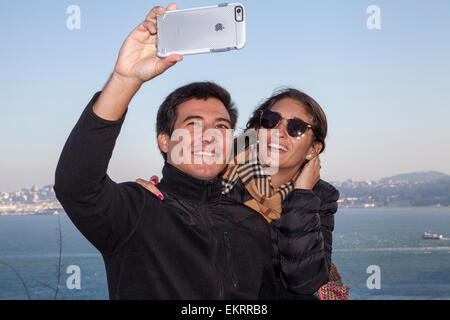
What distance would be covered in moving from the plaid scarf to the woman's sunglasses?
0.29m

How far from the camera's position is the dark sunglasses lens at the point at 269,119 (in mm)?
4652

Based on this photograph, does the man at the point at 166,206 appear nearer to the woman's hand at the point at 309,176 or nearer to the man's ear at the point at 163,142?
the man's ear at the point at 163,142

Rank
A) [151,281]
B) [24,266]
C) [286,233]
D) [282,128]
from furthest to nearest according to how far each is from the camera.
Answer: [24,266] → [282,128] → [286,233] → [151,281]

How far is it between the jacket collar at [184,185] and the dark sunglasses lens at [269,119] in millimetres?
1428

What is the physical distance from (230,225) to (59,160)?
1.39 m

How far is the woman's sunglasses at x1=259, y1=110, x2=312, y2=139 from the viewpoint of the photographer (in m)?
4.59

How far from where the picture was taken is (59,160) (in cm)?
249

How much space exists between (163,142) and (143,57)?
3.95 ft

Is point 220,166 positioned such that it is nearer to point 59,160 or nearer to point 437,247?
point 59,160

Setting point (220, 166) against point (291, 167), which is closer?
point (220, 166)

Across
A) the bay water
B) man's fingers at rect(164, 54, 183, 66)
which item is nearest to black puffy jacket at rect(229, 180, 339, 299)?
man's fingers at rect(164, 54, 183, 66)

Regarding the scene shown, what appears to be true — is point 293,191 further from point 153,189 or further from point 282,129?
point 153,189

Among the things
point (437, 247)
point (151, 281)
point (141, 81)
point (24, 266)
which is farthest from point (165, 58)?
point (437, 247)

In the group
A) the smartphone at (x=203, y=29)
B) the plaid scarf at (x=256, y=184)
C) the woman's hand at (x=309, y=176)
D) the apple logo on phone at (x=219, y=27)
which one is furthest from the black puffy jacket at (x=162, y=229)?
the apple logo on phone at (x=219, y=27)
